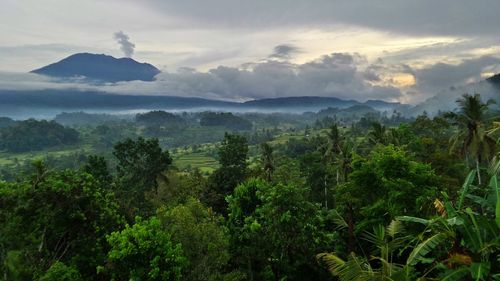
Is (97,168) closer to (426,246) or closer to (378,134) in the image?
(378,134)

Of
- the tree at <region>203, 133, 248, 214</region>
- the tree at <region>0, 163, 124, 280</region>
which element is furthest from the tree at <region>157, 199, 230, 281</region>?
the tree at <region>203, 133, 248, 214</region>

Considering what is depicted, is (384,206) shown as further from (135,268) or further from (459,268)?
(459,268)

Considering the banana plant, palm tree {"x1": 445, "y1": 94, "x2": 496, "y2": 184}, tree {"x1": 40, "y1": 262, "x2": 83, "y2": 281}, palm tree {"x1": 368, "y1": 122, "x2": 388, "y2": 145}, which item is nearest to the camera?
the banana plant

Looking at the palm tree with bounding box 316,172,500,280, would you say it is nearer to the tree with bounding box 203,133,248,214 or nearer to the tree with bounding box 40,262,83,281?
the tree with bounding box 40,262,83,281

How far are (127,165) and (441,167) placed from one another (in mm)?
38434

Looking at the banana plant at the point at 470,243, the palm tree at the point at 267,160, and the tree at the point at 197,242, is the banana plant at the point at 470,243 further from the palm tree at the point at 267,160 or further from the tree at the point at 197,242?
the palm tree at the point at 267,160

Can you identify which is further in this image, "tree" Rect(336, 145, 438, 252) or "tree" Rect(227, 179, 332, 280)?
"tree" Rect(227, 179, 332, 280)

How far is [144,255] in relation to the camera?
68.9 feet

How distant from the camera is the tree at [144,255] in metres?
20.5

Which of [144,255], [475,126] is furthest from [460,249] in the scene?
[475,126]

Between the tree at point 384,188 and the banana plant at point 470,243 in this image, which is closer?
the banana plant at point 470,243

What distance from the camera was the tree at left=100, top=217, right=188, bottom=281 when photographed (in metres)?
20.5

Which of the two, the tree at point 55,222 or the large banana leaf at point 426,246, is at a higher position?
the large banana leaf at point 426,246

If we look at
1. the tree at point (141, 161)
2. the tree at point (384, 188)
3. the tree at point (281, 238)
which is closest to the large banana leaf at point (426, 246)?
the tree at point (281, 238)
